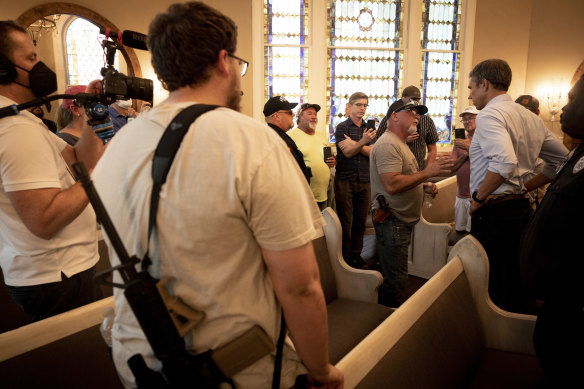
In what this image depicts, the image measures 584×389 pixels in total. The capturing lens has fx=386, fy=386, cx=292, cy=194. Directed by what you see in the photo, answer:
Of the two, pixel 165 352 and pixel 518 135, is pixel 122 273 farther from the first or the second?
pixel 518 135

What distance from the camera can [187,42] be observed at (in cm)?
80

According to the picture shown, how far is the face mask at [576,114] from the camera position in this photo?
1368mm

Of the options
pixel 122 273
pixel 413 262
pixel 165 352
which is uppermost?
pixel 122 273

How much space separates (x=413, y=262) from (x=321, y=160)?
1.38 metres

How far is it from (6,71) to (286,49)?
5.79 metres

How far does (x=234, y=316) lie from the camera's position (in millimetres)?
797

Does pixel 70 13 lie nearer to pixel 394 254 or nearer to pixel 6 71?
pixel 6 71

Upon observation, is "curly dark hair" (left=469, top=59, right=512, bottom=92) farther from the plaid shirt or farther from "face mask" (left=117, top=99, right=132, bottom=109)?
"face mask" (left=117, top=99, right=132, bottom=109)

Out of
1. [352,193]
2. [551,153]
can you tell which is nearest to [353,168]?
[352,193]

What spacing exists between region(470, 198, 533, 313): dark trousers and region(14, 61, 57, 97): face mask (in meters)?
2.34

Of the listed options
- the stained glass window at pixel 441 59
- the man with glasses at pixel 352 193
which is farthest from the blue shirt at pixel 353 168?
the stained glass window at pixel 441 59

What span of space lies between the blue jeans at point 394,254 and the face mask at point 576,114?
125cm

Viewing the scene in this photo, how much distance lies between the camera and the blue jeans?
8.42ft

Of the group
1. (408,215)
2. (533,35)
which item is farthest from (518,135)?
(533,35)
